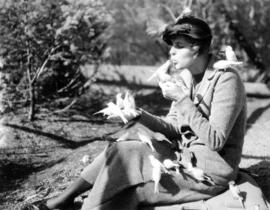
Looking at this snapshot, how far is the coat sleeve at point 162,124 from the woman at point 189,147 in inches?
5.6

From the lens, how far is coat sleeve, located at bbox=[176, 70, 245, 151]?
301 centimetres

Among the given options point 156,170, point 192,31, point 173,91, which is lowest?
point 156,170

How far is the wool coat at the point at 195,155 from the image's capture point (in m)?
3.05

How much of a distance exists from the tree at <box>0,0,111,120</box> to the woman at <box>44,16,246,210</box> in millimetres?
2412

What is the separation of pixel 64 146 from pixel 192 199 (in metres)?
2.55

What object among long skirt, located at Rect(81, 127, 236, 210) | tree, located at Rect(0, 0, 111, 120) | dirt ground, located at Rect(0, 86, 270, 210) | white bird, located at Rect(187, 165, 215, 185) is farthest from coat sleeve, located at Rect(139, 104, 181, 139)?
tree, located at Rect(0, 0, 111, 120)

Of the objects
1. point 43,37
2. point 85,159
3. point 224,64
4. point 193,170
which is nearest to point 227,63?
point 224,64

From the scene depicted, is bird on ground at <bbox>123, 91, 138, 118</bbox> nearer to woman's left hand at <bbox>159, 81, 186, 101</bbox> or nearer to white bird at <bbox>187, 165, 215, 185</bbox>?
woman's left hand at <bbox>159, 81, 186, 101</bbox>

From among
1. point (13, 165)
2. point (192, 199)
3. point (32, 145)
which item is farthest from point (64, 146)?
point (192, 199)

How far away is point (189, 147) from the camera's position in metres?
3.29

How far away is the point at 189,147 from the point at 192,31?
71cm

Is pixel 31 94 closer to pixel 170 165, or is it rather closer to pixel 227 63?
pixel 170 165

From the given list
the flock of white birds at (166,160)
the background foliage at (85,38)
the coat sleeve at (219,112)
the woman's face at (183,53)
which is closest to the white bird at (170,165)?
the flock of white birds at (166,160)

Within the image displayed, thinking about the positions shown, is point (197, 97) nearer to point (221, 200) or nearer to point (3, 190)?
point (221, 200)
